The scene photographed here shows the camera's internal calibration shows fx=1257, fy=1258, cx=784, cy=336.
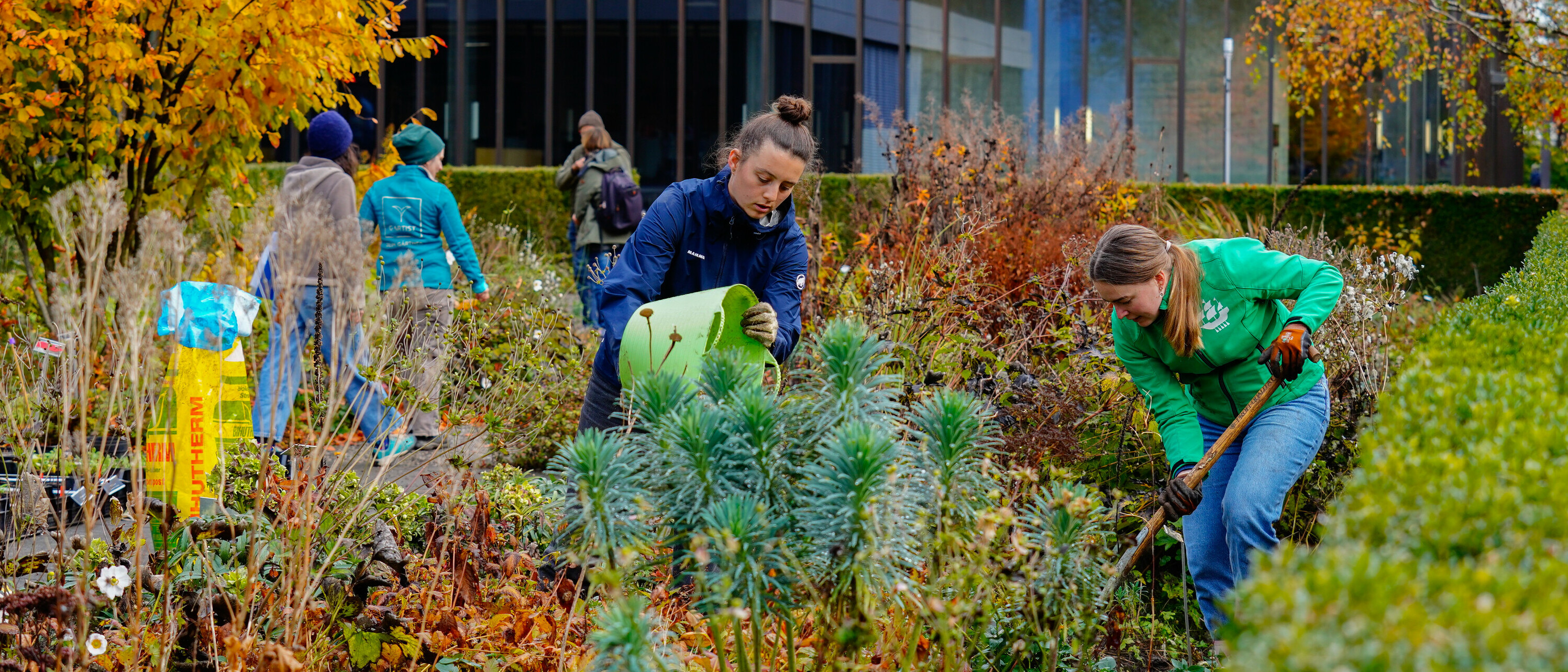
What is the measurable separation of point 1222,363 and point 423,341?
3.08m

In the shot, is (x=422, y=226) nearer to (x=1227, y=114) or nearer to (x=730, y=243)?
(x=730, y=243)

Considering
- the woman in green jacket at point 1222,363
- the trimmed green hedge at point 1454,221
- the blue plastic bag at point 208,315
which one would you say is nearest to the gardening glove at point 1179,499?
the woman in green jacket at point 1222,363

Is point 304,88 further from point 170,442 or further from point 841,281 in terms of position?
point 170,442

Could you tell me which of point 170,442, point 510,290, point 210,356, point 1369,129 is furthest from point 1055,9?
point 170,442

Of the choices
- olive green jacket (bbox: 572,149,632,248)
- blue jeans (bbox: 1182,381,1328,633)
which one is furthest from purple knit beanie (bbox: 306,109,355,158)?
blue jeans (bbox: 1182,381,1328,633)

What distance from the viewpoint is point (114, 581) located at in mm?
2564

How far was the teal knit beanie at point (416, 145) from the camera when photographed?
6125 mm

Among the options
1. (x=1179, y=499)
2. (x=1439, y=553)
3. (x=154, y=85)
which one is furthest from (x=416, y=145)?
(x=1439, y=553)

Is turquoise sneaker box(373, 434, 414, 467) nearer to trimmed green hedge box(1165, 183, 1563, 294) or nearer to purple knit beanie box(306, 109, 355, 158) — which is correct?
purple knit beanie box(306, 109, 355, 158)

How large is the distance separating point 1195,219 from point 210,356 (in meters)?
6.85

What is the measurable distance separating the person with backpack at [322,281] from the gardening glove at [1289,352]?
211cm

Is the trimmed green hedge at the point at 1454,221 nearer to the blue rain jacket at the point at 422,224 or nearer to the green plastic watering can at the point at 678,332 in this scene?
the blue rain jacket at the point at 422,224

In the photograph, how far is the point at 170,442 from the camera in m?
2.61

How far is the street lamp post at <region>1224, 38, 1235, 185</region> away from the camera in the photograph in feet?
63.0
